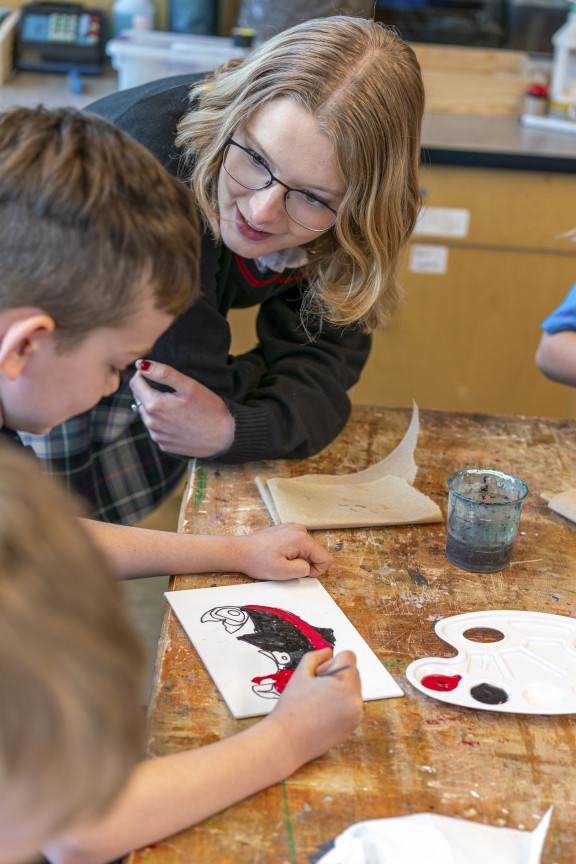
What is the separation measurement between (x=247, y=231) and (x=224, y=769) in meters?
0.75

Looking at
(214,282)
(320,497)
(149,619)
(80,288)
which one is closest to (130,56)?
(214,282)

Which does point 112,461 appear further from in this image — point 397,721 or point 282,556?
point 397,721

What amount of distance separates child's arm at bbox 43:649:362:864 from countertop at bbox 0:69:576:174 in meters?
1.71

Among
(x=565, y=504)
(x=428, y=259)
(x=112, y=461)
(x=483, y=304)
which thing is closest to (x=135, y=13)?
(x=428, y=259)

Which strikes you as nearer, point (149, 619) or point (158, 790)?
point (158, 790)

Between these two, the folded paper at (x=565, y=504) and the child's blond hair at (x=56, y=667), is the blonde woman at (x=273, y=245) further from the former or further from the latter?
the child's blond hair at (x=56, y=667)

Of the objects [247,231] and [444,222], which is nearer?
[247,231]

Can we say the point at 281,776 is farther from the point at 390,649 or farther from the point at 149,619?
the point at 149,619

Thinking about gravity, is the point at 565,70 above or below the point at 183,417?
above

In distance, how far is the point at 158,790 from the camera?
0.71 m

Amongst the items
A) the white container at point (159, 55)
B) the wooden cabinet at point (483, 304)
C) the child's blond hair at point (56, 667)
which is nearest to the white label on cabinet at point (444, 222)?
the wooden cabinet at point (483, 304)

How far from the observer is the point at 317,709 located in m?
0.79

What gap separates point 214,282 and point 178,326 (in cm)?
10

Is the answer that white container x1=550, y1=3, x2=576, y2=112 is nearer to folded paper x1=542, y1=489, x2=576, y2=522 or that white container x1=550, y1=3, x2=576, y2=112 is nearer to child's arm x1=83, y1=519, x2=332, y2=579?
folded paper x1=542, y1=489, x2=576, y2=522
